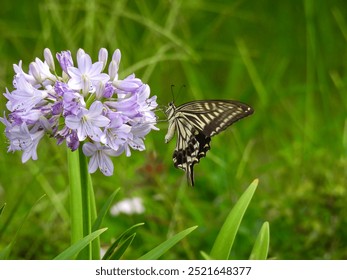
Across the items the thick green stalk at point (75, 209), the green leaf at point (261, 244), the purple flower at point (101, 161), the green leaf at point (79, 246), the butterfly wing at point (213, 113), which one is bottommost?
the green leaf at point (261, 244)

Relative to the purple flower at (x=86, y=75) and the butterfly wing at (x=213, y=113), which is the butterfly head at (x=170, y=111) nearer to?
the butterfly wing at (x=213, y=113)

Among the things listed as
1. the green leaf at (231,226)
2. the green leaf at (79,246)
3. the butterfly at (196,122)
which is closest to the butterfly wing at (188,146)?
the butterfly at (196,122)

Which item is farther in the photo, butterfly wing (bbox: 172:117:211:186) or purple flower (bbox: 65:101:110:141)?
butterfly wing (bbox: 172:117:211:186)

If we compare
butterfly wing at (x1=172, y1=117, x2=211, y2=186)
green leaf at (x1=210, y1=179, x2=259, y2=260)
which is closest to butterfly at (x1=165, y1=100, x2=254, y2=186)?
butterfly wing at (x1=172, y1=117, x2=211, y2=186)

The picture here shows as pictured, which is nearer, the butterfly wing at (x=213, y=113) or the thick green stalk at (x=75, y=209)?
the thick green stalk at (x=75, y=209)

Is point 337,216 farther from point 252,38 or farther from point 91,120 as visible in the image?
point 252,38

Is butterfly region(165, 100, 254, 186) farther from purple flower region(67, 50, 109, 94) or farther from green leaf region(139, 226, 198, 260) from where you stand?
purple flower region(67, 50, 109, 94)

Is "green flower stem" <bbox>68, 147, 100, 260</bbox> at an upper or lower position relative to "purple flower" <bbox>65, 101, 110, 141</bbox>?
lower

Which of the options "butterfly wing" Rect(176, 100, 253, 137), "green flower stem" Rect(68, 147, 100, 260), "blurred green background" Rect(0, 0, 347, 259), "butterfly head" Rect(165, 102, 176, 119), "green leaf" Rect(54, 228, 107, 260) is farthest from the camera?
"blurred green background" Rect(0, 0, 347, 259)
